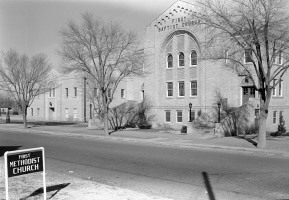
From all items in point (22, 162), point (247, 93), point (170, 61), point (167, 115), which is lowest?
point (22, 162)

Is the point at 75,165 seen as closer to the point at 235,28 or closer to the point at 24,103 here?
the point at 235,28

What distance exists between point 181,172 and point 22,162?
231 inches

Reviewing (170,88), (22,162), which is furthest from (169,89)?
(22,162)

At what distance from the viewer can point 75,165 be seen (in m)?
12.8

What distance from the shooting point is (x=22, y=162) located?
6.81 metres

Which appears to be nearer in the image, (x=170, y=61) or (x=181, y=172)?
(x=181, y=172)

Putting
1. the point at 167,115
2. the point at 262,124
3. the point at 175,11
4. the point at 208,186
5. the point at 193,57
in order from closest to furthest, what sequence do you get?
the point at 208,186 < the point at 262,124 < the point at 193,57 < the point at 175,11 < the point at 167,115

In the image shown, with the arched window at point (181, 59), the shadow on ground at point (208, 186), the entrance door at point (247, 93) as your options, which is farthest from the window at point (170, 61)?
the shadow on ground at point (208, 186)

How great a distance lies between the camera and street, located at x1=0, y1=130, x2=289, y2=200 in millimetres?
8750

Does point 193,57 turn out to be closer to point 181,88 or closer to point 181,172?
point 181,88

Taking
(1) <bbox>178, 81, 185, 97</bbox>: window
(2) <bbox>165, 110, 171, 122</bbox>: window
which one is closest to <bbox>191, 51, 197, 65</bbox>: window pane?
(1) <bbox>178, 81, 185, 97</bbox>: window

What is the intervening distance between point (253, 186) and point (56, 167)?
22.3 ft

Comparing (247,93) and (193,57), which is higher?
(193,57)

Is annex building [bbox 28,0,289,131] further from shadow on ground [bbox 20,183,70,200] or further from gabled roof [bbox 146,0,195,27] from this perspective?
shadow on ground [bbox 20,183,70,200]
